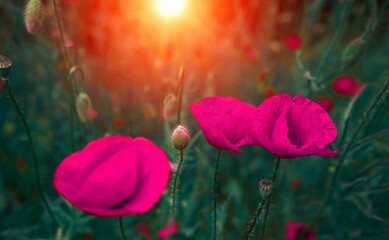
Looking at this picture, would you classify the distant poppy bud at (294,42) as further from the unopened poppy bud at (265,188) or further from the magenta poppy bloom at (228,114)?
the unopened poppy bud at (265,188)

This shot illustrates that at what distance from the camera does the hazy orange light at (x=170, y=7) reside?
1.72 meters

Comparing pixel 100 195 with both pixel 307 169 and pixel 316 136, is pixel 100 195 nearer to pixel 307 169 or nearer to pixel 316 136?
pixel 316 136

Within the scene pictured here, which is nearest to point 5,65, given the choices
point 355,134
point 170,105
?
point 170,105

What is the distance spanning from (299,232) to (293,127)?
0.71 metres

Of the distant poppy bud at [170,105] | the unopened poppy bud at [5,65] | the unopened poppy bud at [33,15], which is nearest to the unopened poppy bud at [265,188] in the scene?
the distant poppy bud at [170,105]

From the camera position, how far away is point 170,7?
1.74 metres

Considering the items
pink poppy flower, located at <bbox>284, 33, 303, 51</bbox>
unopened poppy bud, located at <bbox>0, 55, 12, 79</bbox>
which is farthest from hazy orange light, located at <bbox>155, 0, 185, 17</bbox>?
unopened poppy bud, located at <bbox>0, 55, 12, 79</bbox>

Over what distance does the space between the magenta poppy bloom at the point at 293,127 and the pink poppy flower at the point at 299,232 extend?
0.62 metres

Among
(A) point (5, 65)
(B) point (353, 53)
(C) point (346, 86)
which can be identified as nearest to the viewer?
(A) point (5, 65)

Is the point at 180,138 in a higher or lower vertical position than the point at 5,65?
lower

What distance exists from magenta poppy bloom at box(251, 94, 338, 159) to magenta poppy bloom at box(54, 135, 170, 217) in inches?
9.5

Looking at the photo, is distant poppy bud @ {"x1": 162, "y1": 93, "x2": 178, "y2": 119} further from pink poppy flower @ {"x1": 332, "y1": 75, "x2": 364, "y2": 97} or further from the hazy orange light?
pink poppy flower @ {"x1": 332, "y1": 75, "x2": 364, "y2": 97}

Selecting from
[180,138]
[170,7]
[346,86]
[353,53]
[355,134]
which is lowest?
[346,86]

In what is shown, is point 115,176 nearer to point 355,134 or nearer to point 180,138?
point 180,138
